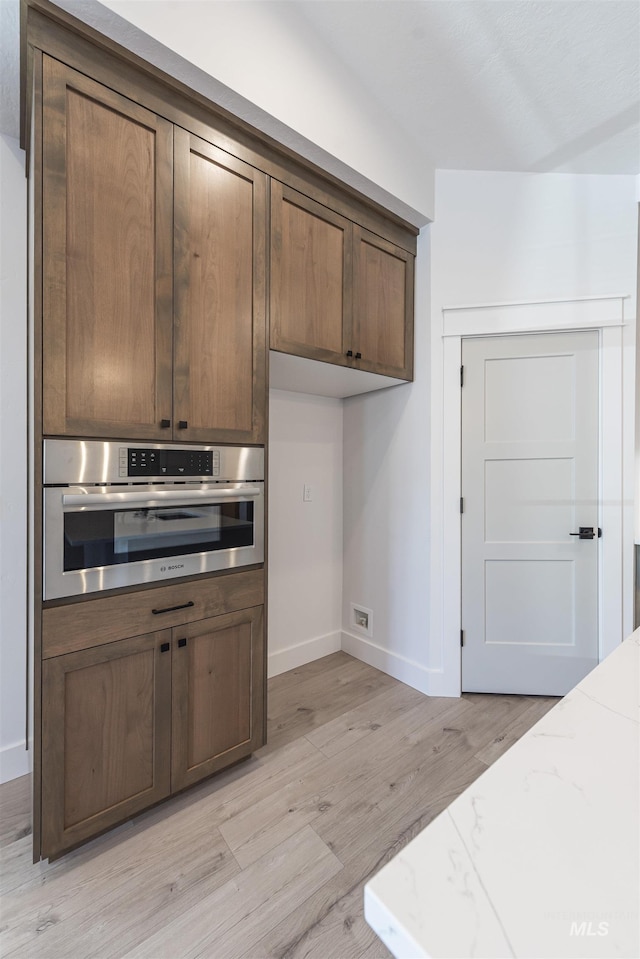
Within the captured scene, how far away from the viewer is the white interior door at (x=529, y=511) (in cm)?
236

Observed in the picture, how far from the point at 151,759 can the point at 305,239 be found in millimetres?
2217

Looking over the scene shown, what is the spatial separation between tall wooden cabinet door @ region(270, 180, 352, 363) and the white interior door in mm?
846

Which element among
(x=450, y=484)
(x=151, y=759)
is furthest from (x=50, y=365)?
(x=450, y=484)

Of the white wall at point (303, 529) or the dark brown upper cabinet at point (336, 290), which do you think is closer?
the dark brown upper cabinet at point (336, 290)

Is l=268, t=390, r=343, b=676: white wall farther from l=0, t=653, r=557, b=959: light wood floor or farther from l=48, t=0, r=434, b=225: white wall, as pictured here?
l=48, t=0, r=434, b=225: white wall

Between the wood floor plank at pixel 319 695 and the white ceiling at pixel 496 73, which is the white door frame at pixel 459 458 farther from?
the white ceiling at pixel 496 73

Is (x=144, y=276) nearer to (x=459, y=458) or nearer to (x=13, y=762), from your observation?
(x=459, y=458)

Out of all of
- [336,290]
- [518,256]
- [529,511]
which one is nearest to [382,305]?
[336,290]

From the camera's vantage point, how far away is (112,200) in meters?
1.43

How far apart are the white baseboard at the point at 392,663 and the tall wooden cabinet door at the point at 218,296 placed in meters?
1.69

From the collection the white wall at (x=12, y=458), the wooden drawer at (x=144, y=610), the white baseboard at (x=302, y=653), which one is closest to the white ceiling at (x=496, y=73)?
the white wall at (x=12, y=458)

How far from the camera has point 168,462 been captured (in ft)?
5.15

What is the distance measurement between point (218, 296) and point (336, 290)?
2.21 feet

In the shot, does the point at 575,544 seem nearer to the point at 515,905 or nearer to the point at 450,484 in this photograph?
the point at 450,484
